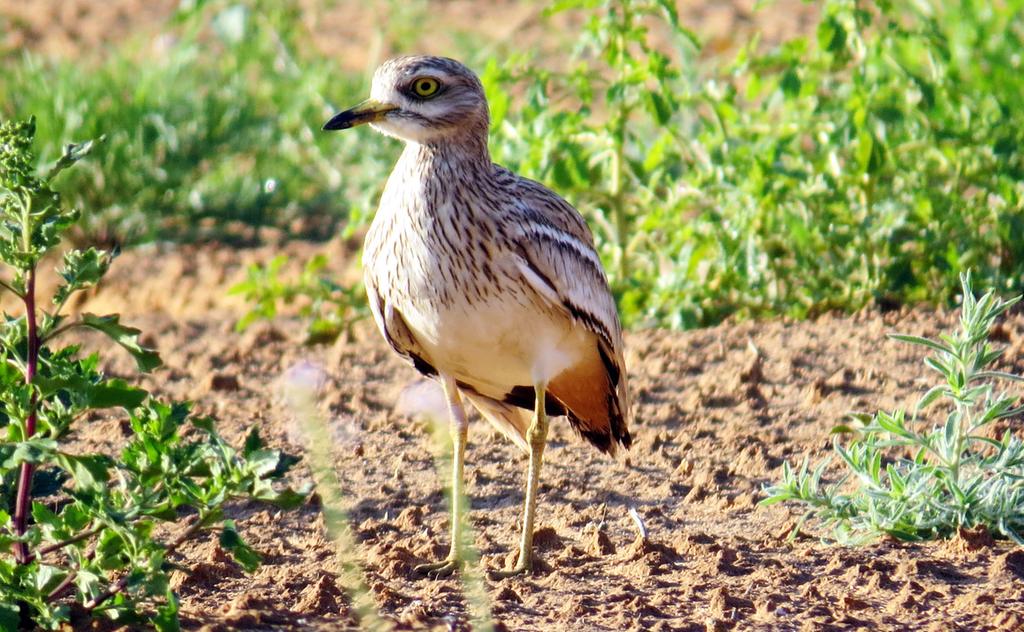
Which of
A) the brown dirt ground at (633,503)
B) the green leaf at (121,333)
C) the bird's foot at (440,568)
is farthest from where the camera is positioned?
the bird's foot at (440,568)

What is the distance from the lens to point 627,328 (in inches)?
256

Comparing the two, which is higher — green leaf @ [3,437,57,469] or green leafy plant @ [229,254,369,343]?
green leafy plant @ [229,254,369,343]

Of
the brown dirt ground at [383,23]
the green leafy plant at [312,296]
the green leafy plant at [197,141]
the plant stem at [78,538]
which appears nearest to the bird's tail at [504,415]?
the green leafy plant at [312,296]

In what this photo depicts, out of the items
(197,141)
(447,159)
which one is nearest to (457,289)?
(447,159)

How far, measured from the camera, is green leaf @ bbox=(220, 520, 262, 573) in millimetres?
3387

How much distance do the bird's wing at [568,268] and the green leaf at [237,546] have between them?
1.31m

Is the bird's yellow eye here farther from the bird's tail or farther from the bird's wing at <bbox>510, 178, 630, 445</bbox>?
the bird's tail

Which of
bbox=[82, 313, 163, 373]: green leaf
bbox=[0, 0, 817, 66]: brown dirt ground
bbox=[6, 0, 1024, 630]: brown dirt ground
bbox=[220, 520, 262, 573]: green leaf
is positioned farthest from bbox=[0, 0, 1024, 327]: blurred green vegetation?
bbox=[0, 0, 817, 66]: brown dirt ground

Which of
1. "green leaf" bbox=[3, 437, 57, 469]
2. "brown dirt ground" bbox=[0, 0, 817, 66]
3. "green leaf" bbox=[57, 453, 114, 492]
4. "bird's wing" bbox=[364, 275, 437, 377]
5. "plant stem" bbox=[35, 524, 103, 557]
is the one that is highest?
"brown dirt ground" bbox=[0, 0, 817, 66]

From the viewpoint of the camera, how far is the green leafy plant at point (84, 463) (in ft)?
11.1

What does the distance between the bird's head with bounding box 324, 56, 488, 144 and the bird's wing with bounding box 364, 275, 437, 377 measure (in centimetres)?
45

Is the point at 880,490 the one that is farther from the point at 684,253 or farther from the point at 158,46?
the point at 158,46

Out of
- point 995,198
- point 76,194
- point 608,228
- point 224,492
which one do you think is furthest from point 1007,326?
point 76,194

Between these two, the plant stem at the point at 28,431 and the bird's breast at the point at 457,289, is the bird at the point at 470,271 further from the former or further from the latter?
the plant stem at the point at 28,431
